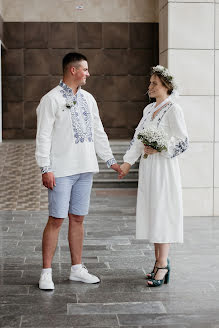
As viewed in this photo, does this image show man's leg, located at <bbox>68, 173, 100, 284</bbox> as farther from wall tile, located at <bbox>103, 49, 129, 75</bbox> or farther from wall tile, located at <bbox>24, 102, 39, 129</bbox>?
wall tile, located at <bbox>103, 49, 129, 75</bbox>

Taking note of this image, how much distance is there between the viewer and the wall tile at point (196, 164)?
802 cm

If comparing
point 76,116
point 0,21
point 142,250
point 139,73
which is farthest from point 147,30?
point 76,116

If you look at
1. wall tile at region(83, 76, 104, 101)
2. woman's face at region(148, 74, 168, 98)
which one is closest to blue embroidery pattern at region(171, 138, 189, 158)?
woman's face at region(148, 74, 168, 98)

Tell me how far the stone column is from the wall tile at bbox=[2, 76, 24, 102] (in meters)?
7.95

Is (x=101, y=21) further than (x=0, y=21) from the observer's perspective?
Yes

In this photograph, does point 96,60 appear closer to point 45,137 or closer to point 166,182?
point 166,182

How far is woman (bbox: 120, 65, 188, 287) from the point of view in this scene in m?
4.60

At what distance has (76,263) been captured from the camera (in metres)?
4.79

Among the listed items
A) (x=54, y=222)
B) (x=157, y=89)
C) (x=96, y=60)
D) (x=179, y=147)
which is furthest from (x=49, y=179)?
(x=96, y=60)

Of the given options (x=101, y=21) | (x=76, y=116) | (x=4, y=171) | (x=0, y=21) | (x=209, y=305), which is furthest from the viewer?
(x=101, y=21)

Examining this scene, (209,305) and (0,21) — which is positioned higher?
(0,21)

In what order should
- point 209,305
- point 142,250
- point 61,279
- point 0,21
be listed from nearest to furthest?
point 209,305 → point 61,279 → point 142,250 → point 0,21

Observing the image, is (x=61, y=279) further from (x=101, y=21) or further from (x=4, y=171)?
(x=101, y=21)

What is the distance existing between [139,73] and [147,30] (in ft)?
3.79
